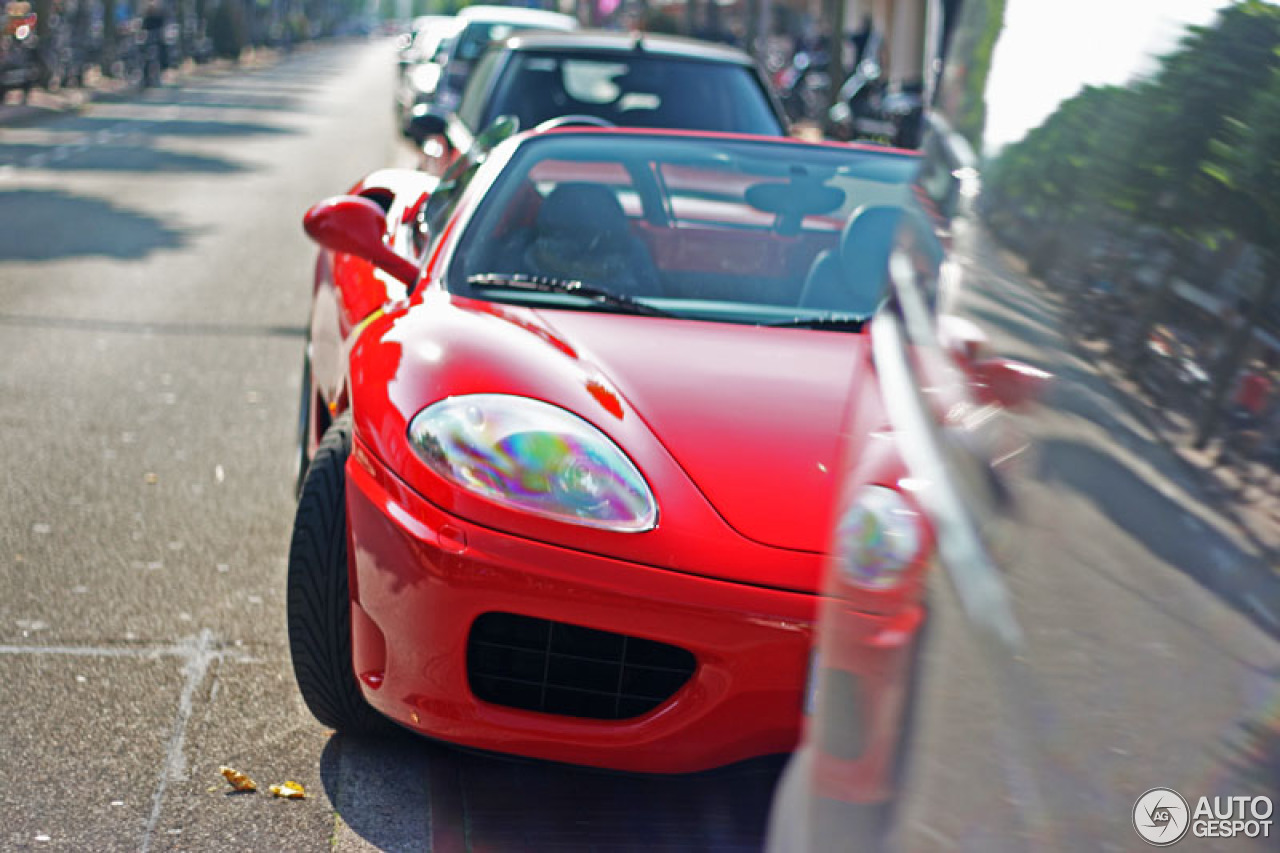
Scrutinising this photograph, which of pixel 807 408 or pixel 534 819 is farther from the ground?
pixel 807 408

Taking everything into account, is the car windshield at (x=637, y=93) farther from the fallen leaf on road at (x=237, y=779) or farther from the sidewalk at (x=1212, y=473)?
the sidewalk at (x=1212, y=473)

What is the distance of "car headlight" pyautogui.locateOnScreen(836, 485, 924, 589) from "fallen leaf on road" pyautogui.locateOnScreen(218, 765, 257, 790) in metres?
1.86

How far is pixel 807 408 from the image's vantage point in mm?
3301

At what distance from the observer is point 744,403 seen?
328 cm

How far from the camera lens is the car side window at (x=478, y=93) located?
834 cm

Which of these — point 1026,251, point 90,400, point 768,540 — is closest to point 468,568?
point 768,540

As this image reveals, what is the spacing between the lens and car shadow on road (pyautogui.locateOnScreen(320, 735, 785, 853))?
306 cm

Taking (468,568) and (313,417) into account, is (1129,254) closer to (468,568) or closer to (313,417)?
(468,568)

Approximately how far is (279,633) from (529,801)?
1.11m

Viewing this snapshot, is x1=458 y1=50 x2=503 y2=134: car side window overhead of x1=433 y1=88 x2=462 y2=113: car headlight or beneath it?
overhead

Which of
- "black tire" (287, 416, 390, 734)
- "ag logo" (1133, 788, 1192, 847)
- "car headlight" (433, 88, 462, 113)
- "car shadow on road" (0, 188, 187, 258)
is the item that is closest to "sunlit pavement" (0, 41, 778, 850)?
"black tire" (287, 416, 390, 734)

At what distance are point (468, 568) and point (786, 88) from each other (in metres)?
25.8

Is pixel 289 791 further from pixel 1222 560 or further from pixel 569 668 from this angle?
pixel 1222 560

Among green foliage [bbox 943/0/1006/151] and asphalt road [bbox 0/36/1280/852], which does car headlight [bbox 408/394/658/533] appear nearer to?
asphalt road [bbox 0/36/1280/852]
